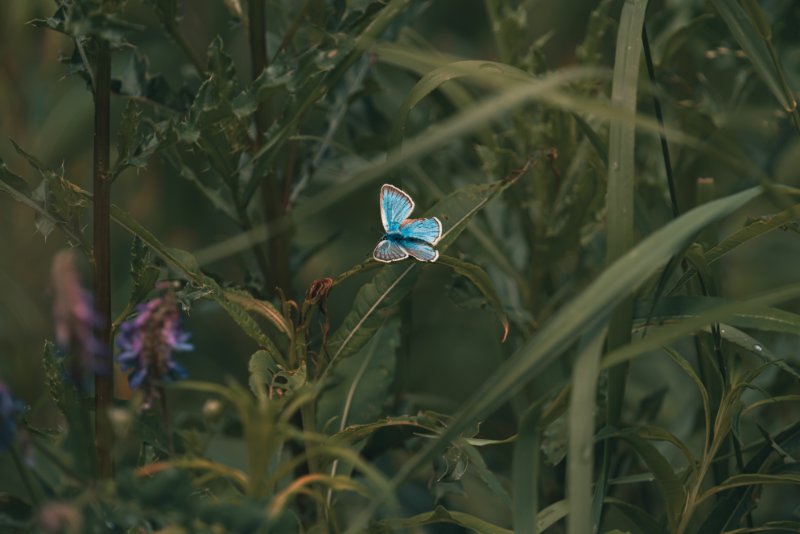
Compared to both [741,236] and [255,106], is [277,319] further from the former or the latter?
[741,236]

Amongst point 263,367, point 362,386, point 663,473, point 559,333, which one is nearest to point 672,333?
point 559,333

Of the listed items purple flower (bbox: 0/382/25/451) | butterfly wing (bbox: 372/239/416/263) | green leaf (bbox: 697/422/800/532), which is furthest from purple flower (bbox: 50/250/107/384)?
green leaf (bbox: 697/422/800/532)

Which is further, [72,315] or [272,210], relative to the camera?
[272,210]

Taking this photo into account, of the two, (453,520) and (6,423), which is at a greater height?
(6,423)

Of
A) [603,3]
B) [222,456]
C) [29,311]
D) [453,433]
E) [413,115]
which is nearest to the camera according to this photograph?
[453,433]

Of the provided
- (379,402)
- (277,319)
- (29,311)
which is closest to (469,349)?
(29,311)

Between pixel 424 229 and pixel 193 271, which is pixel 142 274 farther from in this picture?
pixel 424 229

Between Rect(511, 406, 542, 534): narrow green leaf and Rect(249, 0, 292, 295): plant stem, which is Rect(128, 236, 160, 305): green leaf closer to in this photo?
Rect(249, 0, 292, 295): plant stem
